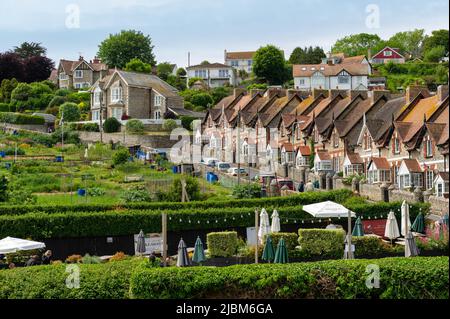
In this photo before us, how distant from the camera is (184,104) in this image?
103250 millimetres

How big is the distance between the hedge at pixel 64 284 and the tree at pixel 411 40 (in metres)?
146

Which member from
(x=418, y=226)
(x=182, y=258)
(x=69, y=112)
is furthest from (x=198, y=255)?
→ (x=69, y=112)

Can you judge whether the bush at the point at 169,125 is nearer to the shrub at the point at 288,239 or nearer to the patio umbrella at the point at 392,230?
the shrub at the point at 288,239

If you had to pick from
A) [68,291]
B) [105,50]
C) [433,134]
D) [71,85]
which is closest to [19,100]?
[71,85]

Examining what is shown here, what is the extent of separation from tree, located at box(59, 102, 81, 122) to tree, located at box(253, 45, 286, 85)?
1552 inches

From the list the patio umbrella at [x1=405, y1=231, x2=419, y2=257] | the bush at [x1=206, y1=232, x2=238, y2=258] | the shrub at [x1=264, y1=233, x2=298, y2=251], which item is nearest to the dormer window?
the bush at [x1=206, y1=232, x2=238, y2=258]

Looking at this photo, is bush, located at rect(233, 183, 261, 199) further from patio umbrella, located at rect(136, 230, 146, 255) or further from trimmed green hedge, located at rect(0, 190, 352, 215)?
patio umbrella, located at rect(136, 230, 146, 255)

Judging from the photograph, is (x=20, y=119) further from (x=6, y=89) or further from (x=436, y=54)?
(x=436, y=54)

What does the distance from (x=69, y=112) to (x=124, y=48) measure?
42096 mm

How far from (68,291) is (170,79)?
351ft

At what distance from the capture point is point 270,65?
128 m

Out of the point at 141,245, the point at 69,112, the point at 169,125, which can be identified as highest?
the point at 69,112
